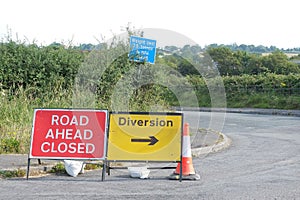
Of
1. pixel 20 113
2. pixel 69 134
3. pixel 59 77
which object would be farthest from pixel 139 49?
pixel 69 134

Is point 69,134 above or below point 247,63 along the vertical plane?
below

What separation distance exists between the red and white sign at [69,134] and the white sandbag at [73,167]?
218 millimetres

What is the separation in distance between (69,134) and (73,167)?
585 millimetres

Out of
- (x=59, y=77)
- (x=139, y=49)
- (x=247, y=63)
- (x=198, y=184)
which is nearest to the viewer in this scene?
(x=198, y=184)

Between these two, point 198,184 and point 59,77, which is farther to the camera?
point 59,77

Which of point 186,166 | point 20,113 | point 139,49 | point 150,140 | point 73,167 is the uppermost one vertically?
point 139,49

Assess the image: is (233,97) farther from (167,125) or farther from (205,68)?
(167,125)

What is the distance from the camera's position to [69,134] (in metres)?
8.58

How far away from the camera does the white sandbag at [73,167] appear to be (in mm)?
8531

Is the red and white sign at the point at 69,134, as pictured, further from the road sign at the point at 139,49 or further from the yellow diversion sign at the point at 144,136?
the road sign at the point at 139,49

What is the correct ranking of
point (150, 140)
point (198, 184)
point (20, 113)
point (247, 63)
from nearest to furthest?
point (198, 184) < point (150, 140) < point (20, 113) < point (247, 63)

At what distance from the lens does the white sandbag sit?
853cm

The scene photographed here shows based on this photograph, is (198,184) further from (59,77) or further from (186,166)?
(59,77)

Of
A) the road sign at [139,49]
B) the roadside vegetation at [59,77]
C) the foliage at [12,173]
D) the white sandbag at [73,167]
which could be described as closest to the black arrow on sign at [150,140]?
the white sandbag at [73,167]
